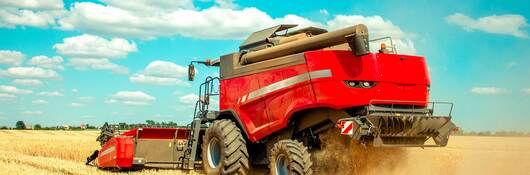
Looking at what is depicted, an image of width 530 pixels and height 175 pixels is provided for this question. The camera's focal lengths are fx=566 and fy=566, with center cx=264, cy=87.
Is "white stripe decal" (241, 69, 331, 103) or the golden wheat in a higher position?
"white stripe decal" (241, 69, 331, 103)

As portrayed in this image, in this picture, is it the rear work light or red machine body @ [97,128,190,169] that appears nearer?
the rear work light

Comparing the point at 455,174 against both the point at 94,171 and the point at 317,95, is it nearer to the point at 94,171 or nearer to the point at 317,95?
the point at 317,95

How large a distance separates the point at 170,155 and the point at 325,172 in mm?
4650

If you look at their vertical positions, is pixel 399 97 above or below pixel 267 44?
below

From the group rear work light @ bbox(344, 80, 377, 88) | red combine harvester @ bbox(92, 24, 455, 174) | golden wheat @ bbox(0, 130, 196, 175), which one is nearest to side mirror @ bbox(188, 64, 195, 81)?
red combine harvester @ bbox(92, 24, 455, 174)

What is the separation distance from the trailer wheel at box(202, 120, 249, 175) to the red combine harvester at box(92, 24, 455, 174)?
2cm

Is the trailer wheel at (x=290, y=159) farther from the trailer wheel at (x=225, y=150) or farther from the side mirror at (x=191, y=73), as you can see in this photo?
the side mirror at (x=191, y=73)

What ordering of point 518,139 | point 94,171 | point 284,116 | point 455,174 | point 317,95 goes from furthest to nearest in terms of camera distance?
point 518,139
point 94,171
point 455,174
point 284,116
point 317,95

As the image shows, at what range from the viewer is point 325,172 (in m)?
9.28

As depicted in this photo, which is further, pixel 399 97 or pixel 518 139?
pixel 518 139

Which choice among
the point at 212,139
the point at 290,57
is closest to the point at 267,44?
the point at 290,57

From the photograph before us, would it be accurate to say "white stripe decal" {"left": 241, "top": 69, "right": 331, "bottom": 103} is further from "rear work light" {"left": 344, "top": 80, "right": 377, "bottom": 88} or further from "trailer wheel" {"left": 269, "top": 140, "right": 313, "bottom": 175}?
"trailer wheel" {"left": 269, "top": 140, "right": 313, "bottom": 175}

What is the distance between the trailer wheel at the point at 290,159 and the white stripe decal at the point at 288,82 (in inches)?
39.1

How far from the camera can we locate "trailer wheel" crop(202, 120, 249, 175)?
1062 cm
